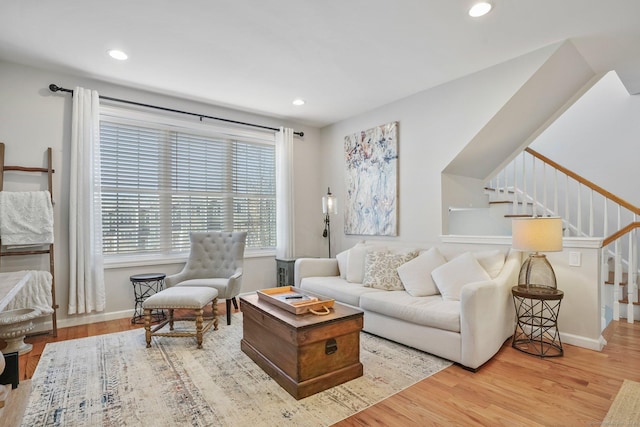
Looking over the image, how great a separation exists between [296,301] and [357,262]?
58.0 inches

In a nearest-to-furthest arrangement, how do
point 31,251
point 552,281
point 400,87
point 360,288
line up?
point 552,281
point 31,251
point 360,288
point 400,87

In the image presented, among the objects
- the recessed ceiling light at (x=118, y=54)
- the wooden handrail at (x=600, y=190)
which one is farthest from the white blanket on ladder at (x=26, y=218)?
the wooden handrail at (x=600, y=190)

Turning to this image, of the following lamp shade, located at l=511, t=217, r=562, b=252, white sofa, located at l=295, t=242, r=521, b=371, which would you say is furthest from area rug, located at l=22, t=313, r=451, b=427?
lamp shade, located at l=511, t=217, r=562, b=252

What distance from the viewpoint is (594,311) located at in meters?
2.75

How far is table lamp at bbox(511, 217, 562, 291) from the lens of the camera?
2.61 meters

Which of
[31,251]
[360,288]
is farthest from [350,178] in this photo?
[31,251]

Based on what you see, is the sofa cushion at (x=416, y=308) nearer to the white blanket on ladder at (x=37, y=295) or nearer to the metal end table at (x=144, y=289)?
the metal end table at (x=144, y=289)

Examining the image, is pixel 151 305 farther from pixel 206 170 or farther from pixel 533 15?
pixel 533 15

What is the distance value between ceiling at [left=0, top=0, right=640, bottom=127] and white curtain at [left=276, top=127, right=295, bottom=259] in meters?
1.12

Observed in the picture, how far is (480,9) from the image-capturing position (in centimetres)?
234

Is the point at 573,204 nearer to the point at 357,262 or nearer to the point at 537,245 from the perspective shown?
the point at 537,245

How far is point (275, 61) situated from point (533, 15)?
210 centimetres

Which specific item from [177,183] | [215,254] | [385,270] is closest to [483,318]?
[385,270]

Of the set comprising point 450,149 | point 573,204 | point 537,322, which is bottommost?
point 537,322
